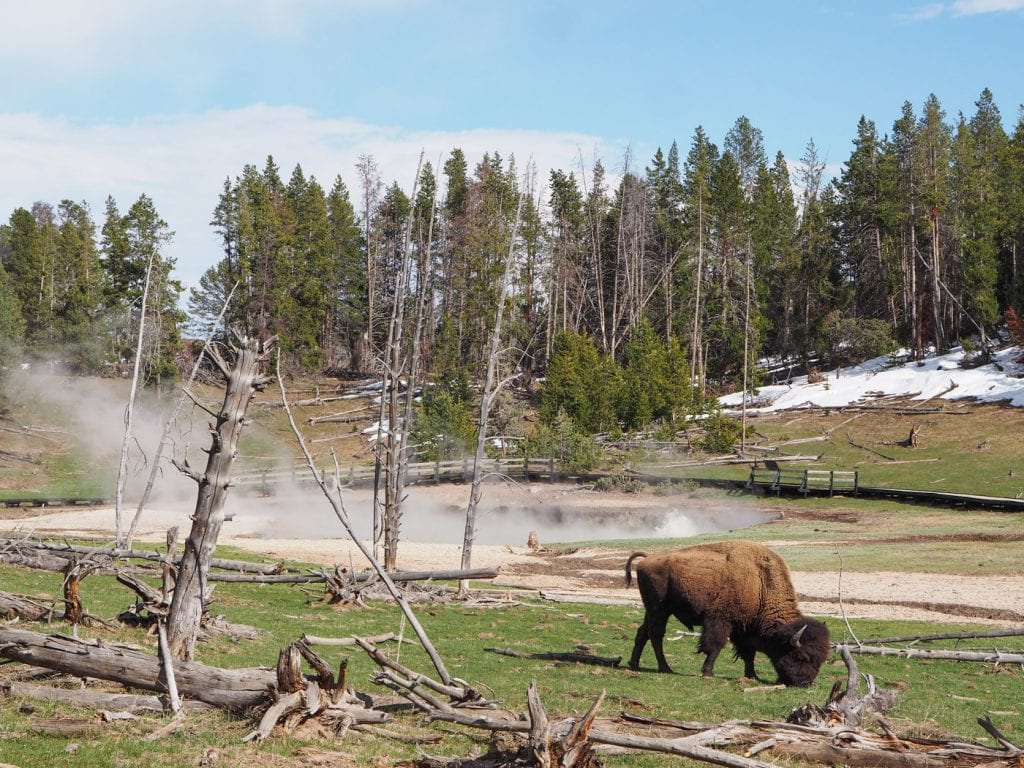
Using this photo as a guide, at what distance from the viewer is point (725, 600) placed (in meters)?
15.9

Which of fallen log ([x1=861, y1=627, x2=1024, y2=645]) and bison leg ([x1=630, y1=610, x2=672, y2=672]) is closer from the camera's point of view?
bison leg ([x1=630, y1=610, x2=672, y2=672])

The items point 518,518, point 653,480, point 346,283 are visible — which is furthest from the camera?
point 346,283

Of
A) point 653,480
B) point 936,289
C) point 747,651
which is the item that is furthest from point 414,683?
point 936,289

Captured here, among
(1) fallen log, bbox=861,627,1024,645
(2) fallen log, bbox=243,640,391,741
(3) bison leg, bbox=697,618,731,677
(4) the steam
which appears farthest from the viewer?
(4) the steam

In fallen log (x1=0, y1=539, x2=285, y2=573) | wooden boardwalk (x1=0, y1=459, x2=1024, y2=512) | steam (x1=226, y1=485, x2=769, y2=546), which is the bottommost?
steam (x1=226, y1=485, x2=769, y2=546)

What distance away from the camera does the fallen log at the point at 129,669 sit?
1034 cm

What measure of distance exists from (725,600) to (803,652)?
136 cm

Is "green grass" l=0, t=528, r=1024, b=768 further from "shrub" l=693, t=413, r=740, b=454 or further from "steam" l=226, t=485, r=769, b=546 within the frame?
"shrub" l=693, t=413, r=740, b=454

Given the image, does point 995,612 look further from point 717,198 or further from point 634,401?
point 717,198

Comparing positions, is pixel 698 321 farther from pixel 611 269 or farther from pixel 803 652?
pixel 803 652

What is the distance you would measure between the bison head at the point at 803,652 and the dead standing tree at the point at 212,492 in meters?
8.45

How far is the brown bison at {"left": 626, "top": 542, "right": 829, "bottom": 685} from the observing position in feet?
52.0

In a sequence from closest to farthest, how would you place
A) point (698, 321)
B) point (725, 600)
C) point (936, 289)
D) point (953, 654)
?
1. point (725, 600)
2. point (953, 654)
3. point (936, 289)
4. point (698, 321)

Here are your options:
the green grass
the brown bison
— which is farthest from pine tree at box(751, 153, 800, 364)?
the brown bison
